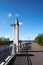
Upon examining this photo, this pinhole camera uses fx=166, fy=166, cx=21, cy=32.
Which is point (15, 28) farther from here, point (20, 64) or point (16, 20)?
point (20, 64)

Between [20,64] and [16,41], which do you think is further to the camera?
[16,41]

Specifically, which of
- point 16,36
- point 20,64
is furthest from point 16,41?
point 20,64

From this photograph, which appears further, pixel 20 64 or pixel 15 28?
pixel 15 28

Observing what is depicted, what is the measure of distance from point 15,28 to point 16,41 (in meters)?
2.11

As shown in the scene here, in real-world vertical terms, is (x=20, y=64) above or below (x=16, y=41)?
below

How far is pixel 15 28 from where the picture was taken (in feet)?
87.0

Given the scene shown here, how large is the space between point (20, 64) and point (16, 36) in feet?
47.9

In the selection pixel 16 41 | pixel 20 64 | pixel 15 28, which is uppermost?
pixel 15 28

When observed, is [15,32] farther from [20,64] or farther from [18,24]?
[20,64]

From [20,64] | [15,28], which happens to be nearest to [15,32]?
[15,28]

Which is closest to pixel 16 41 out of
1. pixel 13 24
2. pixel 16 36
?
pixel 16 36

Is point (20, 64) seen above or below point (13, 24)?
below

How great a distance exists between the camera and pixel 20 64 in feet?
38.4

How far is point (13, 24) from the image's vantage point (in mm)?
26422
